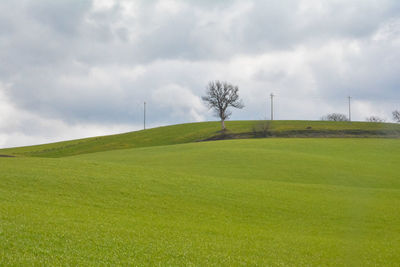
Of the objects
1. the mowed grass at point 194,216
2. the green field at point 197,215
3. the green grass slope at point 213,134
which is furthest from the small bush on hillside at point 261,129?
the mowed grass at point 194,216

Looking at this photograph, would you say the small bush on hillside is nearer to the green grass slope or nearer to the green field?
the green grass slope

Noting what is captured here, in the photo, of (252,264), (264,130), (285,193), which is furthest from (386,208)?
(264,130)

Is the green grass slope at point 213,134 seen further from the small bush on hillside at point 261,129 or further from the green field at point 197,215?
the green field at point 197,215

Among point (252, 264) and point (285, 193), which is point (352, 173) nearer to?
point (285, 193)

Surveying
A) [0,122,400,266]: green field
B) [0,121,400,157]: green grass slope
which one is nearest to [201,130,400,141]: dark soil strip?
[0,121,400,157]: green grass slope

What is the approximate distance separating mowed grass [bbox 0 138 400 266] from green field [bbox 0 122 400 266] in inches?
1.8

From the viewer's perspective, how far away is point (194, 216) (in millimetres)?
16422

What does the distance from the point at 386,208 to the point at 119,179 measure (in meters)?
15.2

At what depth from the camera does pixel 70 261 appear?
888cm

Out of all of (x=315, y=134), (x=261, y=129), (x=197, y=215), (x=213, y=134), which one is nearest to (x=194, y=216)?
(x=197, y=215)

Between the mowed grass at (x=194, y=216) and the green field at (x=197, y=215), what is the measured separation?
0.05 m

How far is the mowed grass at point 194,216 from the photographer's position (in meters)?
10.1

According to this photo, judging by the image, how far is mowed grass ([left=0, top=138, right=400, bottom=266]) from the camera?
10.1m

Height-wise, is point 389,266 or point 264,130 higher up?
point 264,130
